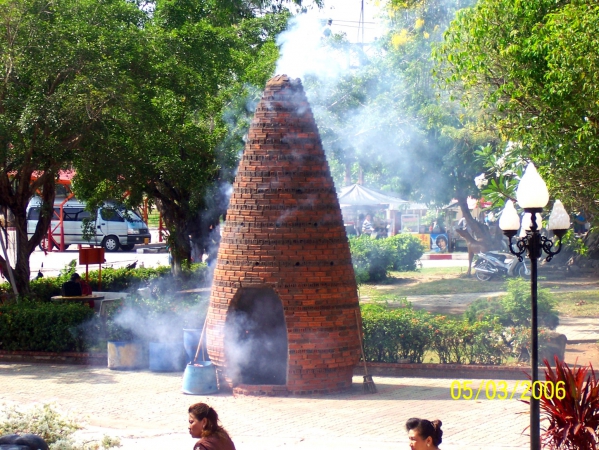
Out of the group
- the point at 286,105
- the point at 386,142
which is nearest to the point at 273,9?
the point at 386,142

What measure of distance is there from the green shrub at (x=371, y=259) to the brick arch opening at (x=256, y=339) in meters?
14.0

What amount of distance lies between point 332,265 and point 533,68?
4345 millimetres

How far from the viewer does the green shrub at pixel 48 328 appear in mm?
14430

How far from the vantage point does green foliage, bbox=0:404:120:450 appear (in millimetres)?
7047

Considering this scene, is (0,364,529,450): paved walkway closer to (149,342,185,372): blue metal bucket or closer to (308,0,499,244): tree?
(149,342,185,372): blue metal bucket

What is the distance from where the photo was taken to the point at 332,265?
446 inches

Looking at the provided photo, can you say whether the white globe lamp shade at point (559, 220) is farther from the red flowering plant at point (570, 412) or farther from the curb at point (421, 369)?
the curb at point (421, 369)

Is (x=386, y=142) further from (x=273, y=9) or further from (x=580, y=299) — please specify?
(x=580, y=299)

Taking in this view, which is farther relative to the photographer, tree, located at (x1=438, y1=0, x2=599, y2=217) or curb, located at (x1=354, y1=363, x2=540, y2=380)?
curb, located at (x1=354, y1=363, x2=540, y2=380)

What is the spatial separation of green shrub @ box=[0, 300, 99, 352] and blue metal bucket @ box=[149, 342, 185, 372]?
70.3 inches

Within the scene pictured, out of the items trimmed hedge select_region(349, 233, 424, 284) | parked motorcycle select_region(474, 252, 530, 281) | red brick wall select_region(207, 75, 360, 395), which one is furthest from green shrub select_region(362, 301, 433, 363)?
parked motorcycle select_region(474, 252, 530, 281)

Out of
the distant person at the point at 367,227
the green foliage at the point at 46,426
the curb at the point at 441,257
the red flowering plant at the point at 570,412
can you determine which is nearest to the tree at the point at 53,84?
the green foliage at the point at 46,426

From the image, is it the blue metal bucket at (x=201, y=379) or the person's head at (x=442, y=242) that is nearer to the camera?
the blue metal bucket at (x=201, y=379)
